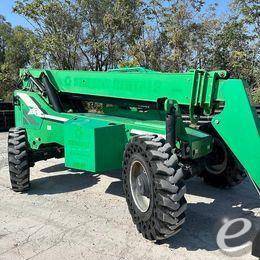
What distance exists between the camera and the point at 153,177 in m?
4.64

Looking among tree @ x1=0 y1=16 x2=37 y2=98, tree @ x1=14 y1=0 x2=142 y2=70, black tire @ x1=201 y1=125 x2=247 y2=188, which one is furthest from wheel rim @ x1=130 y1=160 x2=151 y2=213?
tree @ x1=0 y1=16 x2=37 y2=98

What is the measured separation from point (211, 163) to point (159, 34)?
1120 cm

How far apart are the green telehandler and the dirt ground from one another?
0.24 meters

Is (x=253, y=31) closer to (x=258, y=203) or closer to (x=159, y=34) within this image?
(x=159, y=34)

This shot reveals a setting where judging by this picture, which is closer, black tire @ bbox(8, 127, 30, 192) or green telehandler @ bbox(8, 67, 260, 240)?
green telehandler @ bbox(8, 67, 260, 240)

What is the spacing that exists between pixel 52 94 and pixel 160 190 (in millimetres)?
3234

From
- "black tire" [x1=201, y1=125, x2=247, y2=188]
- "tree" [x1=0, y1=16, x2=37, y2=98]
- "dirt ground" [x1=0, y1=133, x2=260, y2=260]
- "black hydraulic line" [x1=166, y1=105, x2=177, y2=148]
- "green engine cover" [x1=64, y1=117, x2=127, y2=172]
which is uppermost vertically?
"tree" [x1=0, y1=16, x2=37, y2=98]

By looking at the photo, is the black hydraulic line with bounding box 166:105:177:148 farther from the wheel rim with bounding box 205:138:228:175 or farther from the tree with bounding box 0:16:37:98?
the tree with bounding box 0:16:37:98

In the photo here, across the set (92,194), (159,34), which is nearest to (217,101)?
(92,194)

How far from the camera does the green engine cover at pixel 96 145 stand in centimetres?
560

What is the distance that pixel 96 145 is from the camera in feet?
18.3

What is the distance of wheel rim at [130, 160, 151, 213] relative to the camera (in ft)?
16.1

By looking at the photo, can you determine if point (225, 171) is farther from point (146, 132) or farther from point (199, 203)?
point (146, 132)

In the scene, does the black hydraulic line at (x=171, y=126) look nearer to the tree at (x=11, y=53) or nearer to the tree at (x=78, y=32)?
the tree at (x=78, y=32)
